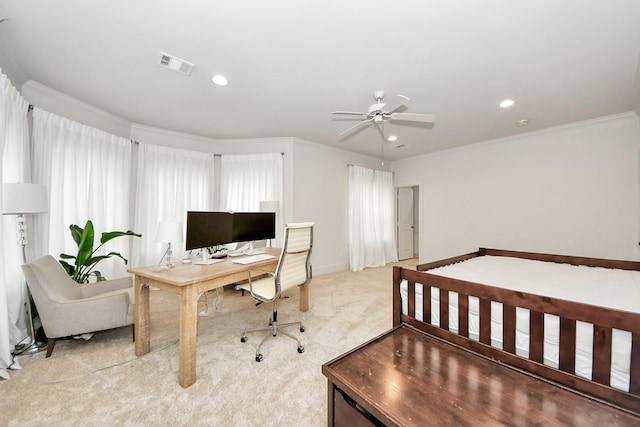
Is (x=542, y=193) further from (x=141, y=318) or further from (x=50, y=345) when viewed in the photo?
(x=50, y=345)

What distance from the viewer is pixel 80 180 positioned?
2938 millimetres

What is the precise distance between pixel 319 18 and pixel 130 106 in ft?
9.29

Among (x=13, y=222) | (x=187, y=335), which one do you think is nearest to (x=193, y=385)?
(x=187, y=335)

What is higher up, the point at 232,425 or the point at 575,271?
the point at 575,271

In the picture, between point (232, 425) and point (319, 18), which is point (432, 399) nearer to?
point (232, 425)

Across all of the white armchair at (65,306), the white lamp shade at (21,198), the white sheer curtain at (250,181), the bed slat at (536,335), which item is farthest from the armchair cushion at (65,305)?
the bed slat at (536,335)

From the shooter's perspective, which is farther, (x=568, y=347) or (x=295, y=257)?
(x=295, y=257)

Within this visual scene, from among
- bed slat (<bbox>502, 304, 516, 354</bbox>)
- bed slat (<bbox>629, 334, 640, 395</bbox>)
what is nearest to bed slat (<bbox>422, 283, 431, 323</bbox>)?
bed slat (<bbox>502, 304, 516, 354</bbox>)

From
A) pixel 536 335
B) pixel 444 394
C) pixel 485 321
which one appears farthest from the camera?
pixel 485 321

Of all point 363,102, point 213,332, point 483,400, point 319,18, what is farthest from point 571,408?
point 363,102

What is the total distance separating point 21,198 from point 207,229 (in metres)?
1.39

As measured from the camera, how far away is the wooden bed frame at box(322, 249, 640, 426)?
0.93 metres

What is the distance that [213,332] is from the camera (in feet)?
8.21

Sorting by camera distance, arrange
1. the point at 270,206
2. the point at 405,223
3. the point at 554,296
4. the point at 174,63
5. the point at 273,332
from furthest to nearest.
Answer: the point at 405,223 → the point at 270,206 → the point at 273,332 → the point at 174,63 → the point at 554,296
